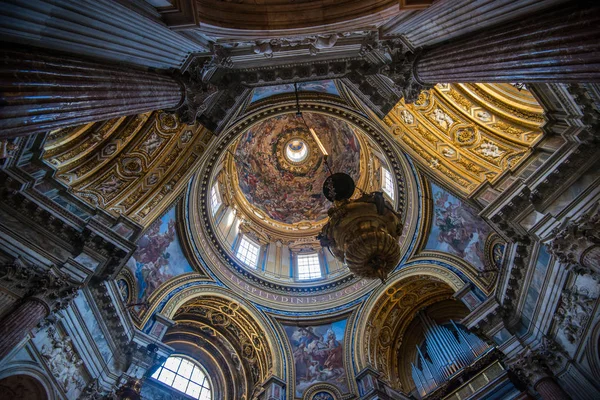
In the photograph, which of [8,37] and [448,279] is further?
[448,279]

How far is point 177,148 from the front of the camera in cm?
1033

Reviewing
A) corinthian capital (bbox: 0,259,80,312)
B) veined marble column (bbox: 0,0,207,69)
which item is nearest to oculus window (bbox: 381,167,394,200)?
veined marble column (bbox: 0,0,207,69)

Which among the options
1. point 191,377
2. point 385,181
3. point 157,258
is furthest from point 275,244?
point 157,258

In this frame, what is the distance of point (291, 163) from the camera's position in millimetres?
20578

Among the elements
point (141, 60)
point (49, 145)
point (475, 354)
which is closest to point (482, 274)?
point (475, 354)

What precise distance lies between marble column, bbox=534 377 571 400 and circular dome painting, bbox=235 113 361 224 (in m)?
11.8

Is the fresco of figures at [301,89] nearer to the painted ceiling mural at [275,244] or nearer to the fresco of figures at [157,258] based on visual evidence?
the painted ceiling mural at [275,244]

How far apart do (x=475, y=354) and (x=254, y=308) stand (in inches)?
318

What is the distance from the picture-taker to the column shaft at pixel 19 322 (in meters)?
5.64

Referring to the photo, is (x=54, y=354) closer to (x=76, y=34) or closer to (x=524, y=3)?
(x=76, y=34)

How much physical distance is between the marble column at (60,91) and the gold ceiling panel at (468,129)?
288 inches

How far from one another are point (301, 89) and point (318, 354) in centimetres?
996

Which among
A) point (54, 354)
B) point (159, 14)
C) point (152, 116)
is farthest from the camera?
point (152, 116)

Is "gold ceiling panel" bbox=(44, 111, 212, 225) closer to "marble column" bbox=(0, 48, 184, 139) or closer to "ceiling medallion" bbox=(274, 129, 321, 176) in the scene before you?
"marble column" bbox=(0, 48, 184, 139)
